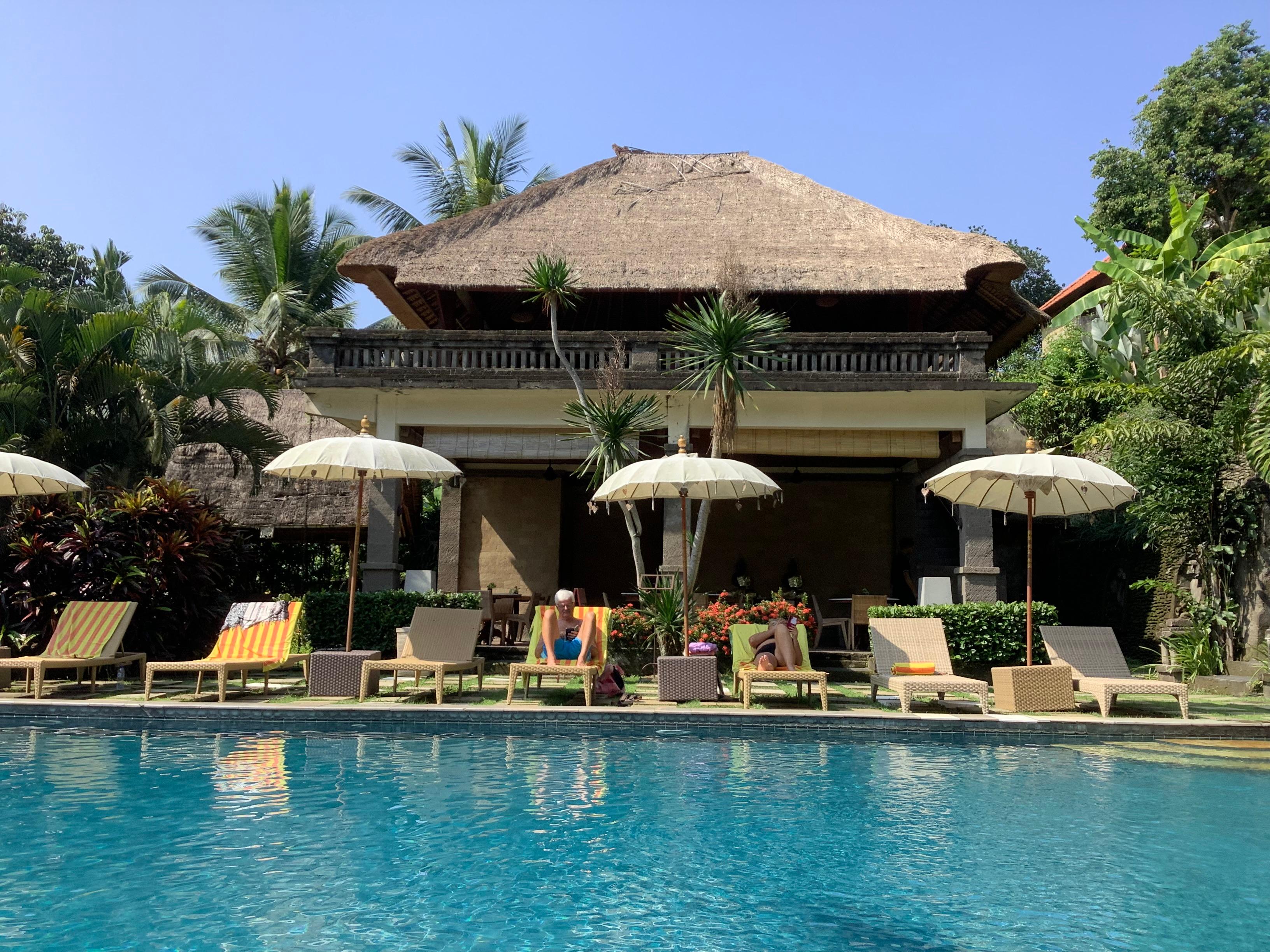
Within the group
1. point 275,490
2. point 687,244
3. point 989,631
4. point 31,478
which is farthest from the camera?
point 275,490

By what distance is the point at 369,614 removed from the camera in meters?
12.1

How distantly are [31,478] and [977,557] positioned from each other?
36.0ft

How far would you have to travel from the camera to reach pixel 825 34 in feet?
33.4

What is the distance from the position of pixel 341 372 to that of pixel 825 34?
7135mm

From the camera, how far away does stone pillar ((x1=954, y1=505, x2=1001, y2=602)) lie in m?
12.7

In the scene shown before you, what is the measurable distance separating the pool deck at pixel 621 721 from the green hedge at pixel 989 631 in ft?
8.59

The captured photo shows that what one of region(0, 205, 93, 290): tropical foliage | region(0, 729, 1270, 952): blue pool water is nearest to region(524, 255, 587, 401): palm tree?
region(0, 729, 1270, 952): blue pool water

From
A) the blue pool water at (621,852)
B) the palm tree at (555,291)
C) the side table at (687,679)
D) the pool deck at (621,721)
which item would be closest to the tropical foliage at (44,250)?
the palm tree at (555,291)

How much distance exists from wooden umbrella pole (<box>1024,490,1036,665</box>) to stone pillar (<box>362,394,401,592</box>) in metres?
7.61

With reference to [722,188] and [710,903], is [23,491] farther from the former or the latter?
[722,188]

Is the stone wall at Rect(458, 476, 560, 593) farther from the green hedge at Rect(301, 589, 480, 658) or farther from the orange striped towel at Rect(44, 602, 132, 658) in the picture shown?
the orange striped towel at Rect(44, 602, 132, 658)

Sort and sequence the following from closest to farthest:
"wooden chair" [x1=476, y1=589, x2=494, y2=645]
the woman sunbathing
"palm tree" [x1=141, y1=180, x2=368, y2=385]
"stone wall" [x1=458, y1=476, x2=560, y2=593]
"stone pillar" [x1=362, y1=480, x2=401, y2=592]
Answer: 1. the woman sunbathing
2. "stone pillar" [x1=362, y1=480, x2=401, y2=592]
3. "wooden chair" [x1=476, y1=589, x2=494, y2=645]
4. "stone wall" [x1=458, y1=476, x2=560, y2=593]
5. "palm tree" [x1=141, y1=180, x2=368, y2=385]

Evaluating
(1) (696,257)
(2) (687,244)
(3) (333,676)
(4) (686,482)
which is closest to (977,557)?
(4) (686,482)

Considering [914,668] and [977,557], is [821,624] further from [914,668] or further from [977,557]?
[914,668]
